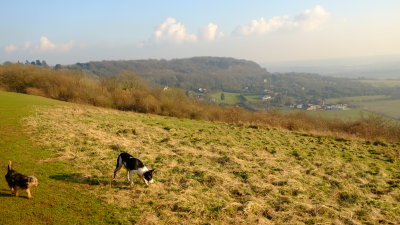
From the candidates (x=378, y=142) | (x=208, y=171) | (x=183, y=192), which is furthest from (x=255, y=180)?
(x=378, y=142)

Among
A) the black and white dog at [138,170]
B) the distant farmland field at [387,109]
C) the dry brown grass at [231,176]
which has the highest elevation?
the black and white dog at [138,170]

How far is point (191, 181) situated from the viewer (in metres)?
10.6

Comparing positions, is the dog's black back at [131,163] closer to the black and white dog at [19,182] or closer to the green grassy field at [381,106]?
the black and white dog at [19,182]

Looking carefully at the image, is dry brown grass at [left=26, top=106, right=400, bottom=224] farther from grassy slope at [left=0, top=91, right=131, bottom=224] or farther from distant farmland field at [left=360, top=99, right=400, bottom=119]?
distant farmland field at [left=360, top=99, right=400, bottom=119]

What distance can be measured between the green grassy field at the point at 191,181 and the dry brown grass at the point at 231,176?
43 millimetres

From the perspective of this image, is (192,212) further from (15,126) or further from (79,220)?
(15,126)

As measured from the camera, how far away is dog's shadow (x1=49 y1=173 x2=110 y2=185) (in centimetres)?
994

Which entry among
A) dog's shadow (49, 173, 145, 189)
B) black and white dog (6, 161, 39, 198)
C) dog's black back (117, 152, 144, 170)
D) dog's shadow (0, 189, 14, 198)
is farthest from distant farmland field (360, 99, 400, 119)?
dog's shadow (0, 189, 14, 198)

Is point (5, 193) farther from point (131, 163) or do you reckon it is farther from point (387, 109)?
point (387, 109)

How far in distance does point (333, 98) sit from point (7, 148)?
85978 millimetres

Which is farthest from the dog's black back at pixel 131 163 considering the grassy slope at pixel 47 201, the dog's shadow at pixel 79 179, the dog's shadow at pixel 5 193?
the dog's shadow at pixel 5 193

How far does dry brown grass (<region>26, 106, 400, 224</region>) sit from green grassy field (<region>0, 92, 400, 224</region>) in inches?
1.7

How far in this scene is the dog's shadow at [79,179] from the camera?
9.94 meters

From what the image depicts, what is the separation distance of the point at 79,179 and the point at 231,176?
588 centimetres
